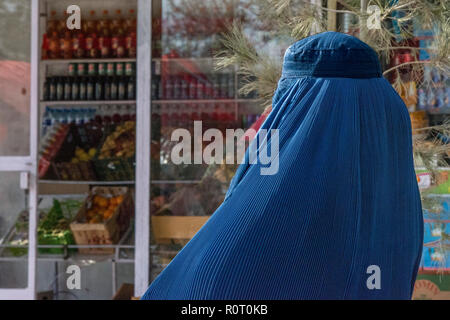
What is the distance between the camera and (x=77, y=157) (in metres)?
4.28

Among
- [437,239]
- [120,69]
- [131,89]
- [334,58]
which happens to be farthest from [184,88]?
[334,58]

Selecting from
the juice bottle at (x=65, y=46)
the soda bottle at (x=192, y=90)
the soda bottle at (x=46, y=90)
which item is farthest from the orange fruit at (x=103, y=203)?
the juice bottle at (x=65, y=46)

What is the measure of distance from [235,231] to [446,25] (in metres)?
1.69

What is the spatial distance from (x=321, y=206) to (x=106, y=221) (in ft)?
9.74

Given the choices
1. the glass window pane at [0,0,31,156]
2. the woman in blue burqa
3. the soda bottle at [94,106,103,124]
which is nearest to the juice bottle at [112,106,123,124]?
the soda bottle at [94,106,103,124]

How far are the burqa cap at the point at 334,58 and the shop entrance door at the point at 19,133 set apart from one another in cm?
282

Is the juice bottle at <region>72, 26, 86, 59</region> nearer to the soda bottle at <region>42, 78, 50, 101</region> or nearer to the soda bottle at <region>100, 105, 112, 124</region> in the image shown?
the soda bottle at <region>42, 78, 50, 101</region>

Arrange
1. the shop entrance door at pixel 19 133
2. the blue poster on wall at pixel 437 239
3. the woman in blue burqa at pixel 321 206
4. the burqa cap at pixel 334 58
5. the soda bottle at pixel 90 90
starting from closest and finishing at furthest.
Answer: the woman in blue burqa at pixel 321 206 < the burqa cap at pixel 334 58 < the blue poster on wall at pixel 437 239 < the shop entrance door at pixel 19 133 < the soda bottle at pixel 90 90

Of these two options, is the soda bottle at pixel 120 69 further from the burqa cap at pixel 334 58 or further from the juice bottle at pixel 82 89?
the burqa cap at pixel 334 58

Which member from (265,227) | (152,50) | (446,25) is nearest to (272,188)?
(265,227)

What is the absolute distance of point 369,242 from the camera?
55.5 inches

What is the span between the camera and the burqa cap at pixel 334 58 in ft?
4.91

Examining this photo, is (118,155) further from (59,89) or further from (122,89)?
(59,89)
